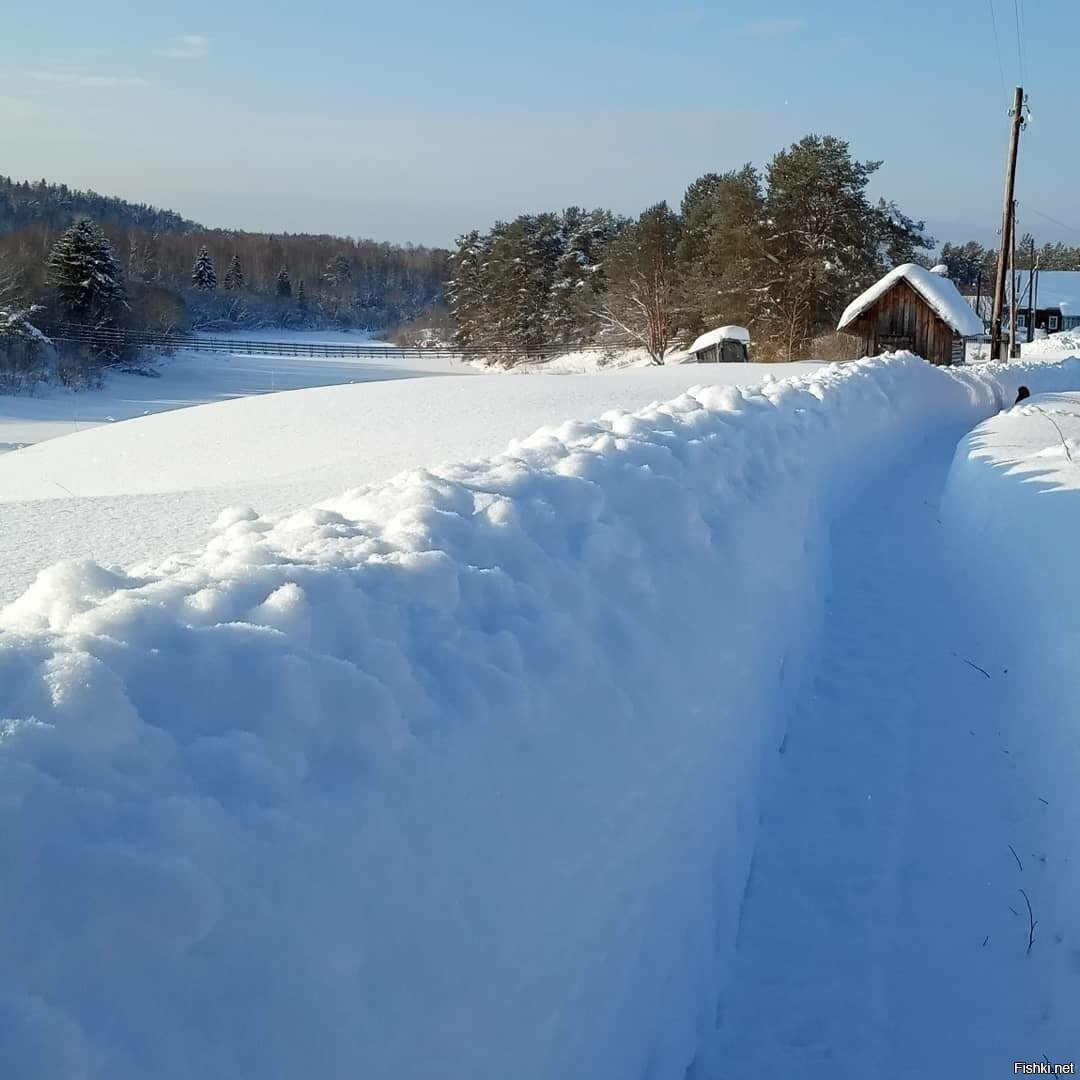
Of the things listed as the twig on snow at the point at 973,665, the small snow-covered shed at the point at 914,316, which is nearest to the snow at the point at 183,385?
the small snow-covered shed at the point at 914,316

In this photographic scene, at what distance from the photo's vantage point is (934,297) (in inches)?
1003

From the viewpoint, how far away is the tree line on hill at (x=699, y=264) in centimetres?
3778

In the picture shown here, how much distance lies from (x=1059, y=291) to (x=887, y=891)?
82.5 meters

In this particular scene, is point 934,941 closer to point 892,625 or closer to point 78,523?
point 892,625

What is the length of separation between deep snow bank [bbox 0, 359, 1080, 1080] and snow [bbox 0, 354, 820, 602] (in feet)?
7.91

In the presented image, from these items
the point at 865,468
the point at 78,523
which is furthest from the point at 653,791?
the point at 865,468

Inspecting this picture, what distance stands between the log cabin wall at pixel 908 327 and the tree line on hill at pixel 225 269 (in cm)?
3700

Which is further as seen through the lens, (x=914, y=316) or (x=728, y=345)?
(x=728, y=345)

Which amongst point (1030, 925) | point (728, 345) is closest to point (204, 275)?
point (728, 345)

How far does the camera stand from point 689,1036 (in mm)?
2846

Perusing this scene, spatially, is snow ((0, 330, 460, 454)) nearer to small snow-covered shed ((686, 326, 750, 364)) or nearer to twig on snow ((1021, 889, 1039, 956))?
small snow-covered shed ((686, 326, 750, 364))

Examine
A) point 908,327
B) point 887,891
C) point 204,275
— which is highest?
point 204,275

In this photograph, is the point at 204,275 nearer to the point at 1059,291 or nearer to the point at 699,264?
the point at 699,264

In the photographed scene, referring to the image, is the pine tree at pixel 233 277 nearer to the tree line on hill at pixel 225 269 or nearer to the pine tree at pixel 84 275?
the tree line on hill at pixel 225 269
